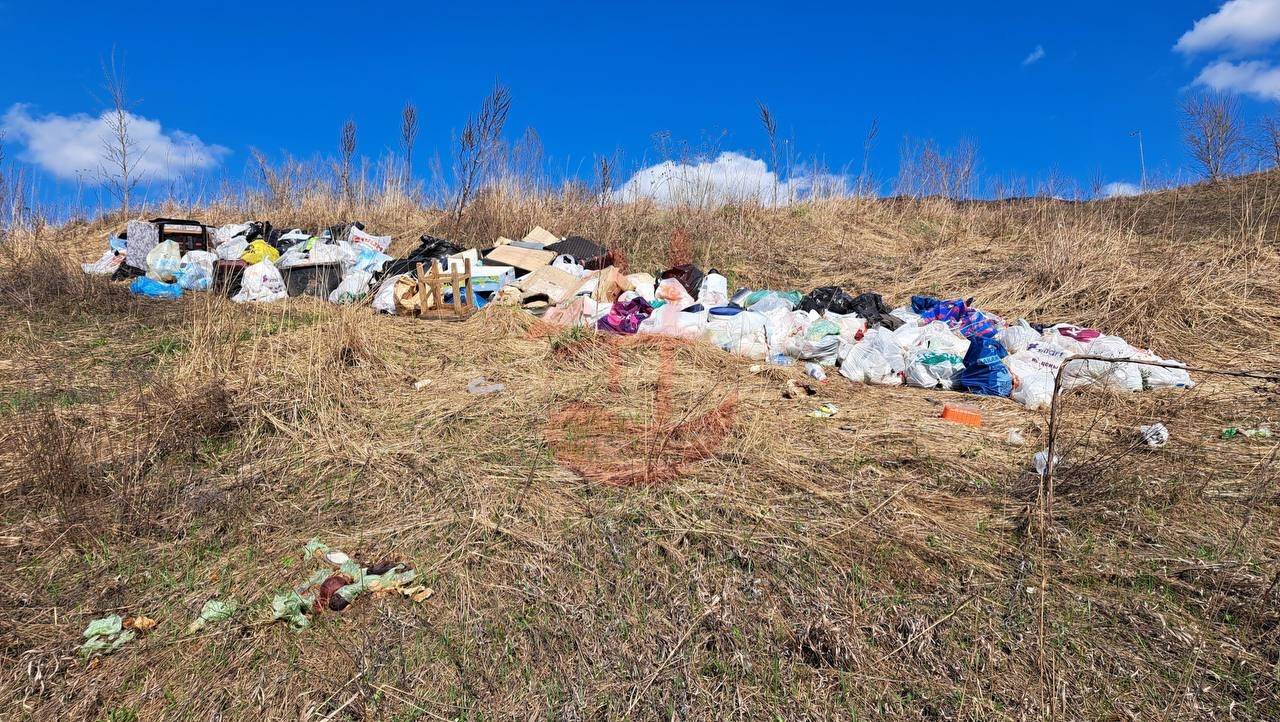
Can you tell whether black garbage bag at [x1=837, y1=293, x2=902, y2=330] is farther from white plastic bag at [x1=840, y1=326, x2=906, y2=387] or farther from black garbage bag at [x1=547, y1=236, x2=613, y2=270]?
black garbage bag at [x1=547, y1=236, x2=613, y2=270]

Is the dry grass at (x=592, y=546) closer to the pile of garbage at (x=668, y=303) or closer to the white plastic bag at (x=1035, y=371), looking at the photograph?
the white plastic bag at (x=1035, y=371)

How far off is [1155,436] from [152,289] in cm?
790

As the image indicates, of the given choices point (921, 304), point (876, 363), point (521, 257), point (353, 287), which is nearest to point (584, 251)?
point (521, 257)

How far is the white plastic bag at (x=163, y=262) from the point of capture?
7059mm

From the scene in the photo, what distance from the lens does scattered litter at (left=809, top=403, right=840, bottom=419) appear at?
12.6ft

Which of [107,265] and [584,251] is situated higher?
[584,251]

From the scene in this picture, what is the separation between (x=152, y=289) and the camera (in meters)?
6.62

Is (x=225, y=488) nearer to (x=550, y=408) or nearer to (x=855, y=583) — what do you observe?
(x=550, y=408)

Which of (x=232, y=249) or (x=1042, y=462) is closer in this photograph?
(x=1042, y=462)

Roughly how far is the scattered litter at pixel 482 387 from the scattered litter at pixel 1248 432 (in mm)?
3813

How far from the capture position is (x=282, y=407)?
3586mm

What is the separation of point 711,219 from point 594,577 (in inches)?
295

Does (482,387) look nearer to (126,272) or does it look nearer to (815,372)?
(815,372)

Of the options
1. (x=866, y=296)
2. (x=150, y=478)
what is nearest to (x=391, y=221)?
(x=866, y=296)
